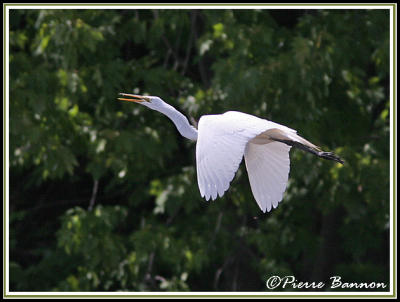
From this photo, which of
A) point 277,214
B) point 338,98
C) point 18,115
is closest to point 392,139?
point 338,98

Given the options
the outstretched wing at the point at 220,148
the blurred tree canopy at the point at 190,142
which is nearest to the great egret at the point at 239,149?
the outstretched wing at the point at 220,148

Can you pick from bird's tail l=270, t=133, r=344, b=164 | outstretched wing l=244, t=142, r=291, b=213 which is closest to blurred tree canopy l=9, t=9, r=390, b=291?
outstretched wing l=244, t=142, r=291, b=213

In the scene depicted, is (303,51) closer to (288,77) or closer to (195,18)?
(288,77)

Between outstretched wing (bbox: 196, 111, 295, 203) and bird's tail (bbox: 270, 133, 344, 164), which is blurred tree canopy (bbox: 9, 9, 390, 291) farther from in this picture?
outstretched wing (bbox: 196, 111, 295, 203)

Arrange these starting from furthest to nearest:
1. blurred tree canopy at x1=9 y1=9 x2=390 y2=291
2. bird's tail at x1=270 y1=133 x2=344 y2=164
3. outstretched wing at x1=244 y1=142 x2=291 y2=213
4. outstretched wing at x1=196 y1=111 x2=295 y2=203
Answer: blurred tree canopy at x1=9 y1=9 x2=390 y2=291 → outstretched wing at x1=244 y1=142 x2=291 y2=213 → bird's tail at x1=270 y1=133 x2=344 y2=164 → outstretched wing at x1=196 y1=111 x2=295 y2=203

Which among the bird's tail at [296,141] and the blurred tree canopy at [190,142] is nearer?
the bird's tail at [296,141]

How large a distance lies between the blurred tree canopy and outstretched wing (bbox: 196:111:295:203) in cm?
200

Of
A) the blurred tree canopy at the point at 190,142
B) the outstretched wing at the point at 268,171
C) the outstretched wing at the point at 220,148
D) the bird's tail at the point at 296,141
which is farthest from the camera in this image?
the blurred tree canopy at the point at 190,142

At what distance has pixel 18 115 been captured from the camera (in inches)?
266

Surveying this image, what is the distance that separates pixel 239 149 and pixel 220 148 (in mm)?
92

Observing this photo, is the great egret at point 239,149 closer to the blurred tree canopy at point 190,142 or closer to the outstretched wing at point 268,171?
the outstretched wing at point 268,171

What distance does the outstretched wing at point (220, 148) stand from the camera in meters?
3.92

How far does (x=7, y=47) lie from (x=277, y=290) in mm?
2631

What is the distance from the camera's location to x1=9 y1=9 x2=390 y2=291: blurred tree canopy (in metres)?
6.62
